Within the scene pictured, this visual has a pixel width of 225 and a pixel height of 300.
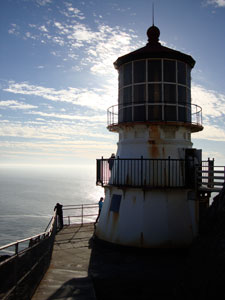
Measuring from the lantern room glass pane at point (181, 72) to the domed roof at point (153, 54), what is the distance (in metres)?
0.24

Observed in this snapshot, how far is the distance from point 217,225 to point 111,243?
562 cm

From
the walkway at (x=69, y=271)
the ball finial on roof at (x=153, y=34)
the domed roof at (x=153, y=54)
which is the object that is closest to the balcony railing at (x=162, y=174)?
the walkway at (x=69, y=271)

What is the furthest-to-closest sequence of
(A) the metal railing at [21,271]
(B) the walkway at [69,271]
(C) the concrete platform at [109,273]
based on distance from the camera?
(C) the concrete platform at [109,273] → (B) the walkway at [69,271] → (A) the metal railing at [21,271]

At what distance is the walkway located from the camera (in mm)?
7892

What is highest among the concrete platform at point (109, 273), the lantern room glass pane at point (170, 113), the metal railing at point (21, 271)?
the lantern room glass pane at point (170, 113)

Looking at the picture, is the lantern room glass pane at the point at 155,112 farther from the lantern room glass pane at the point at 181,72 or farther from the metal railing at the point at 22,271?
the metal railing at the point at 22,271

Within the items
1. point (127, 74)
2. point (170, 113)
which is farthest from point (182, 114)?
point (127, 74)

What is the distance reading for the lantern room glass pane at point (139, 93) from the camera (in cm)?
1318

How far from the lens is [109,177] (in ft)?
49.2

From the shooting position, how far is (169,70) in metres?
13.2

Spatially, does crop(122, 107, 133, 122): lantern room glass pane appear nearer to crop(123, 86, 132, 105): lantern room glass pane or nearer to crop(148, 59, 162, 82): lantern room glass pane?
crop(123, 86, 132, 105): lantern room glass pane

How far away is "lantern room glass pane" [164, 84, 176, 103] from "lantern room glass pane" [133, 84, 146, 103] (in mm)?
1033

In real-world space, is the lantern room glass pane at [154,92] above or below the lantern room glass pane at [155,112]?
above

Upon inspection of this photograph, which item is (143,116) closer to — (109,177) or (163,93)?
(163,93)
